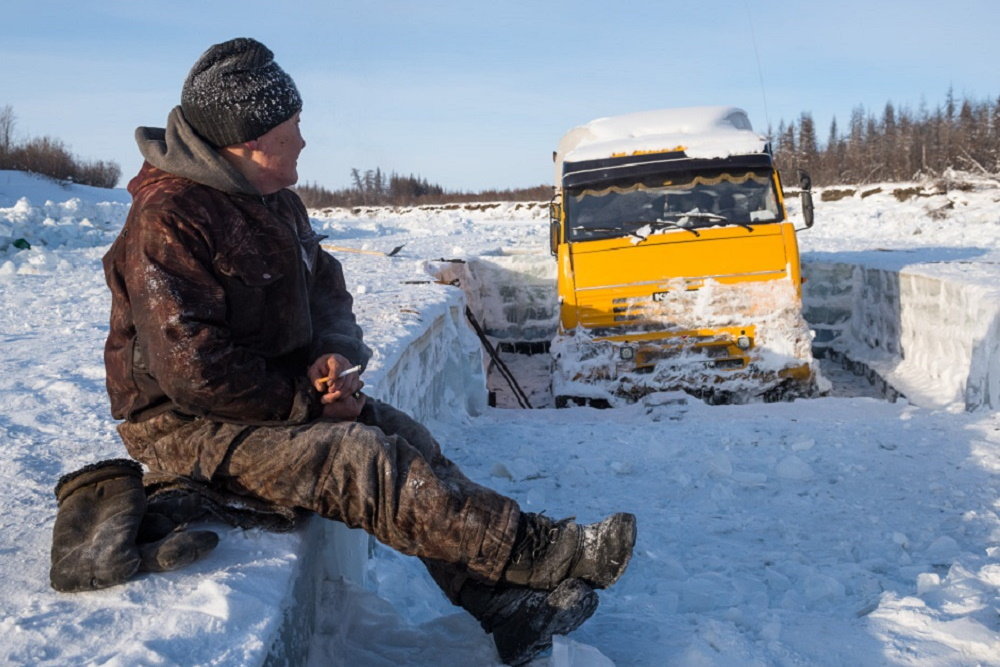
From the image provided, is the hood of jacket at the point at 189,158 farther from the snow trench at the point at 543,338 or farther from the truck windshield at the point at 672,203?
the truck windshield at the point at 672,203

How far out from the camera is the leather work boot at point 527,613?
2398 mm

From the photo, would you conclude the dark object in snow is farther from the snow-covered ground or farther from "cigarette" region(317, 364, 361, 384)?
"cigarette" region(317, 364, 361, 384)

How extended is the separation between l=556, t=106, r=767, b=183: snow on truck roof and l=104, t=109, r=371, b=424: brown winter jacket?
230 inches

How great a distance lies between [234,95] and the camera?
2.51 meters

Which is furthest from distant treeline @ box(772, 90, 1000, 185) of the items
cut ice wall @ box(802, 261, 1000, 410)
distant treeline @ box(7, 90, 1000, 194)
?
cut ice wall @ box(802, 261, 1000, 410)

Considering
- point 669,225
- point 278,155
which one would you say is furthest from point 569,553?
point 669,225

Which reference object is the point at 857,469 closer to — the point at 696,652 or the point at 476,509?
the point at 696,652

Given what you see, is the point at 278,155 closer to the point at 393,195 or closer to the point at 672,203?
the point at 672,203

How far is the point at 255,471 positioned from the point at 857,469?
11.1ft

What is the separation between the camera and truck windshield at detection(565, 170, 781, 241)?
7.78 m

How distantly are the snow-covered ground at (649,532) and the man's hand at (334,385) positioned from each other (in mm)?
393

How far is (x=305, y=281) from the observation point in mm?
2773

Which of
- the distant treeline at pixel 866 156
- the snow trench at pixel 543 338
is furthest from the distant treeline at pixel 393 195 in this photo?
the snow trench at pixel 543 338

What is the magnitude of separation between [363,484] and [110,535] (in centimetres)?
63
